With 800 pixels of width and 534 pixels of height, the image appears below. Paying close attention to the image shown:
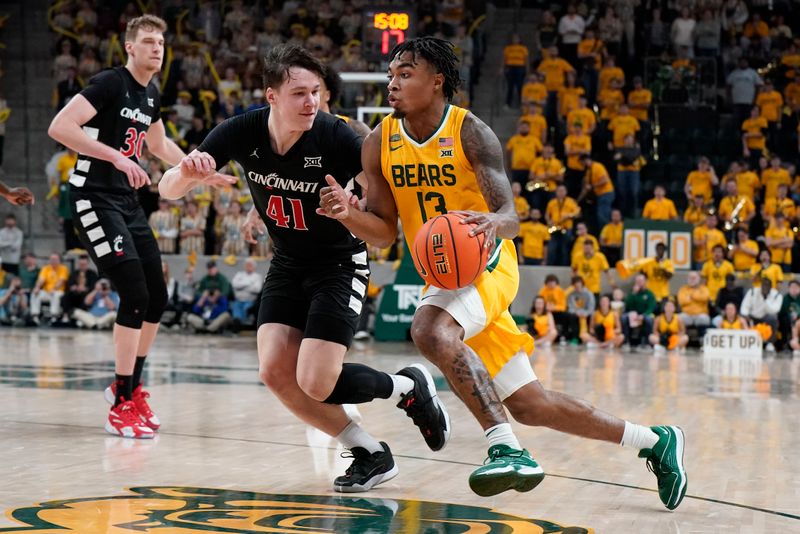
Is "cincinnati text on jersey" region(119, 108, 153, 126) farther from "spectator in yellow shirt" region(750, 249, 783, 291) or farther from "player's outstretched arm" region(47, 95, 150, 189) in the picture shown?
"spectator in yellow shirt" region(750, 249, 783, 291)

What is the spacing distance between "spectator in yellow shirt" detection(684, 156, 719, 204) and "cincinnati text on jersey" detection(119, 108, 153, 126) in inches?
547

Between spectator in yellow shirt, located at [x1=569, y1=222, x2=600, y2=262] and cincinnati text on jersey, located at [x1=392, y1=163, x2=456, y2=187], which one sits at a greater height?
cincinnati text on jersey, located at [x1=392, y1=163, x2=456, y2=187]

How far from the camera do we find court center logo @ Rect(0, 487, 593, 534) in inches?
169

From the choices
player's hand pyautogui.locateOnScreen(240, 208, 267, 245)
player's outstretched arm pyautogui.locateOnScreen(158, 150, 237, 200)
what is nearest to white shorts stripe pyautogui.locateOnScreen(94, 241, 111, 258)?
player's hand pyautogui.locateOnScreen(240, 208, 267, 245)

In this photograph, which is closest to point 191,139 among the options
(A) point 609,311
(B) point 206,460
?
(A) point 609,311

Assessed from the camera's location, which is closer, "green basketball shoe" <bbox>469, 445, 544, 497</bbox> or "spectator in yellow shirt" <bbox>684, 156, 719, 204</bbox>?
"green basketball shoe" <bbox>469, 445, 544, 497</bbox>

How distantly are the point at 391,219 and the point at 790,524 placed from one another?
83.3 inches

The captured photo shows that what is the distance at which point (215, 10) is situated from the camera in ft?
80.4

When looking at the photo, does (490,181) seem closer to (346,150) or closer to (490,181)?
(490,181)

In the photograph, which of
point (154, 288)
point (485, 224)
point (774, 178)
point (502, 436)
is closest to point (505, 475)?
point (502, 436)

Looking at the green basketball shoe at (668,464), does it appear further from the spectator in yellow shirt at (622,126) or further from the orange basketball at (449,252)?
the spectator in yellow shirt at (622,126)

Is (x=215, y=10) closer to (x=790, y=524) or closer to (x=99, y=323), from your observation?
(x=99, y=323)

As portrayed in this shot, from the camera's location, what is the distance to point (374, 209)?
17.2 feet

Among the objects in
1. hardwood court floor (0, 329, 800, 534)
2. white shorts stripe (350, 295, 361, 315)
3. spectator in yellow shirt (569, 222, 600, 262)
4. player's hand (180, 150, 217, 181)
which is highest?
player's hand (180, 150, 217, 181)
